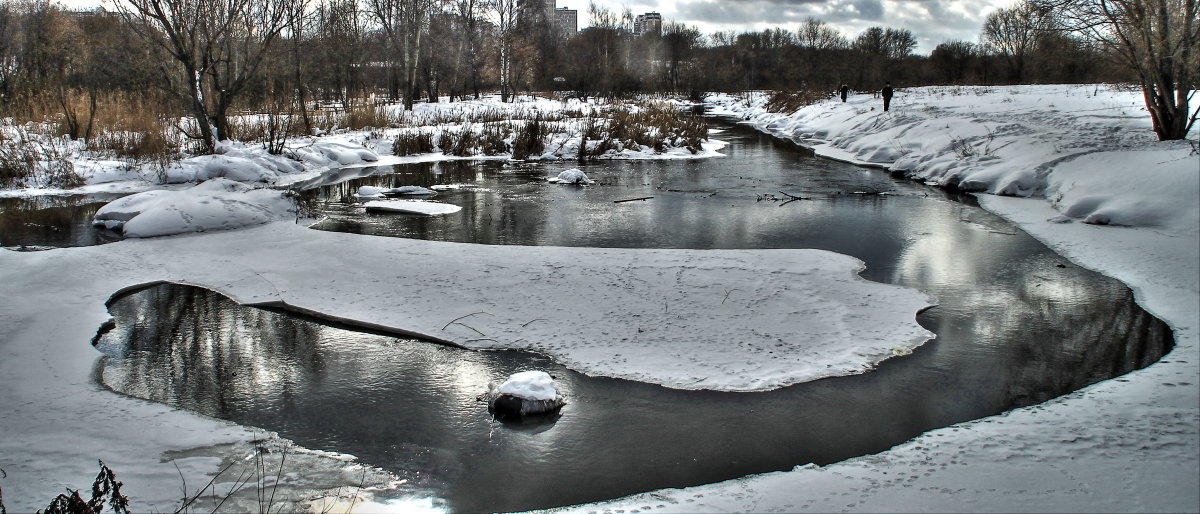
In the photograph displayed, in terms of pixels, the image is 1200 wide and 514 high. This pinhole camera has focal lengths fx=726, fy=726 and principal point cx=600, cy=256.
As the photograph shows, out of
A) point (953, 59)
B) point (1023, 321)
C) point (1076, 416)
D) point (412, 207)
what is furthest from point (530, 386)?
point (953, 59)

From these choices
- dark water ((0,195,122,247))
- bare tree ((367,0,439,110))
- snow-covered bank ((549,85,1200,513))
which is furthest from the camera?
bare tree ((367,0,439,110))

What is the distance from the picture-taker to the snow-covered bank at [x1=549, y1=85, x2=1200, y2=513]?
2953mm

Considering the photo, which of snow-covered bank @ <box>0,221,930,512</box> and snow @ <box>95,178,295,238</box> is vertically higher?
snow @ <box>95,178,295,238</box>

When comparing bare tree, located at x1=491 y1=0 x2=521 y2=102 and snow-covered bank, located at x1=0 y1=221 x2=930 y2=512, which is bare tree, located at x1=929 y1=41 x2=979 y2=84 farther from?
snow-covered bank, located at x1=0 y1=221 x2=930 y2=512

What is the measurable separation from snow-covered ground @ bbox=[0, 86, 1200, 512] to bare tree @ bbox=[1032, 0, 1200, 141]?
1926 mm

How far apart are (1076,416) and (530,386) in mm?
2847

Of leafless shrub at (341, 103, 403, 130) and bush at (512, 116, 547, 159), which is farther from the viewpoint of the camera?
leafless shrub at (341, 103, 403, 130)

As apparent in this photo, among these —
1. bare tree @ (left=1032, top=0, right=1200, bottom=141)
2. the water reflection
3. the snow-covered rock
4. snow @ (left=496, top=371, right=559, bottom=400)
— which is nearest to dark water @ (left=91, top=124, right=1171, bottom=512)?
the water reflection

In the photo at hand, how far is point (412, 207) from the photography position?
33.5ft

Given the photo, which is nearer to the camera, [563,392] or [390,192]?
[563,392]

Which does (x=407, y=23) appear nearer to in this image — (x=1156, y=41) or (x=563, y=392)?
(x=1156, y=41)

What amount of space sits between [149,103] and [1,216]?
691cm

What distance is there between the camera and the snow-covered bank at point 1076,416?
295 cm

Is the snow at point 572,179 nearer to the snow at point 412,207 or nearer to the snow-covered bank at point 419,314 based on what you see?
the snow at point 412,207
